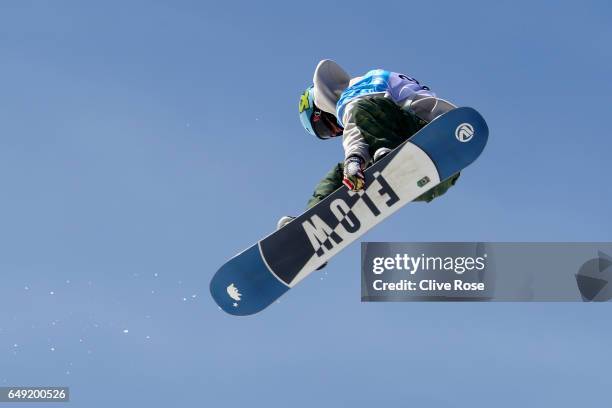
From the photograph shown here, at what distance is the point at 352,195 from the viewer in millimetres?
11188

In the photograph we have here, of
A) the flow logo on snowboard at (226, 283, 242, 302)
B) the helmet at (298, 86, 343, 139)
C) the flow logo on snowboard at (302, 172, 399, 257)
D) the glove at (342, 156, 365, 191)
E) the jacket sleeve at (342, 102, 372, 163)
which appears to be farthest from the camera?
the helmet at (298, 86, 343, 139)

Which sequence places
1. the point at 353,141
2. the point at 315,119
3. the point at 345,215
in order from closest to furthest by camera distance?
the point at 353,141, the point at 345,215, the point at 315,119

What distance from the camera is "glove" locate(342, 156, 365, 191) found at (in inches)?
426

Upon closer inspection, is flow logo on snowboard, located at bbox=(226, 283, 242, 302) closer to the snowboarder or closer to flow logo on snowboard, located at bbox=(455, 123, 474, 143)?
the snowboarder

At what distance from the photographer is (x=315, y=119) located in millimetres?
12070

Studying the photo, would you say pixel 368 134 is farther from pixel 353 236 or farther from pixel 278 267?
pixel 278 267

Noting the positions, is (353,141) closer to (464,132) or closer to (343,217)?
(343,217)

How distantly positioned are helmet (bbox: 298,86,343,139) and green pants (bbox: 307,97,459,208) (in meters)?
0.77

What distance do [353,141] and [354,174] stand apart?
0.42 metres

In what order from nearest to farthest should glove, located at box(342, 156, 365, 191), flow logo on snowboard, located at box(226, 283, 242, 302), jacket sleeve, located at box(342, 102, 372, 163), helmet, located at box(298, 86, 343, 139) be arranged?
glove, located at box(342, 156, 365, 191) → jacket sleeve, located at box(342, 102, 372, 163) → flow logo on snowboard, located at box(226, 283, 242, 302) → helmet, located at box(298, 86, 343, 139)

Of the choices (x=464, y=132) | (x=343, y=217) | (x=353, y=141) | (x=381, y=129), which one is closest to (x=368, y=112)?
(x=381, y=129)

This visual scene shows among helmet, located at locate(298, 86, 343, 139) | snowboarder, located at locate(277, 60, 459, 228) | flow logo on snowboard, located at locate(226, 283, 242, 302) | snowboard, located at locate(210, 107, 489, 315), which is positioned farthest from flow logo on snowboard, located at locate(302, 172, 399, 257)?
helmet, located at locate(298, 86, 343, 139)

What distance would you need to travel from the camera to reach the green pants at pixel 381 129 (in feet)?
36.3

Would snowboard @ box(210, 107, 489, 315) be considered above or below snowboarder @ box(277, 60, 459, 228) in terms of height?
below
